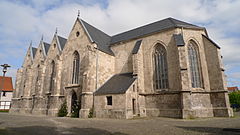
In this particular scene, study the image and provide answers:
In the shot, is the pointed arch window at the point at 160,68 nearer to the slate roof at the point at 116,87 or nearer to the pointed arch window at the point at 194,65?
the pointed arch window at the point at 194,65

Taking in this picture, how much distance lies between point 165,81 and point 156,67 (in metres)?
2.12

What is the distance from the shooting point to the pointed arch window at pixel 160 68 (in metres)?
17.5

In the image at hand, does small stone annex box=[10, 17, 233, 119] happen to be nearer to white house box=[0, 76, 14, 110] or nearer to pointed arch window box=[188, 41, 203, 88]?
pointed arch window box=[188, 41, 203, 88]

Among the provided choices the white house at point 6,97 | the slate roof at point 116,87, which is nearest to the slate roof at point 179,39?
the slate roof at point 116,87

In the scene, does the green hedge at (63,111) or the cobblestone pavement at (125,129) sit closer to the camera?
the cobblestone pavement at (125,129)

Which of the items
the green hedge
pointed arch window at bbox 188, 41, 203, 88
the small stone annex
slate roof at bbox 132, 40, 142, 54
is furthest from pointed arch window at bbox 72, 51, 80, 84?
pointed arch window at bbox 188, 41, 203, 88

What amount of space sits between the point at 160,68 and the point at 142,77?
2.44 meters

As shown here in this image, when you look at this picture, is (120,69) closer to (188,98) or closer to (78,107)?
(78,107)

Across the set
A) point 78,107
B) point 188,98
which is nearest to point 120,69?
point 78,107

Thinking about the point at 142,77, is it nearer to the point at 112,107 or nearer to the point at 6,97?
the point at 112,107

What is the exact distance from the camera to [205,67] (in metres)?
17.1

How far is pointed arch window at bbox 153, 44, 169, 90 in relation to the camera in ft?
57.4

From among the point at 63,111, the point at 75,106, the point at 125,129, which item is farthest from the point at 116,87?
the point at 125,129

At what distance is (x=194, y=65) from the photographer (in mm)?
17250
